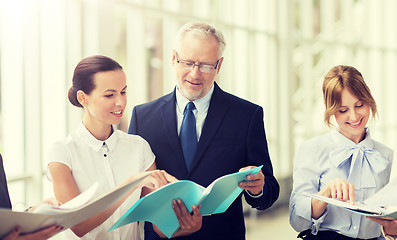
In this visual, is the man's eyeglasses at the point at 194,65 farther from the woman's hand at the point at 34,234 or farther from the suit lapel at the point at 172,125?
the woman's hand at the point at 34,234

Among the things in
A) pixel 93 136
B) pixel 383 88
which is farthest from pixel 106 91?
pixel 383 88

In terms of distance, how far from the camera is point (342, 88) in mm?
2115

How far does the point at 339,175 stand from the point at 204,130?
1.94ft

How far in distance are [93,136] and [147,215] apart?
352 mm

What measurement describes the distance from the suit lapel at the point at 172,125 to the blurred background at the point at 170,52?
754mm

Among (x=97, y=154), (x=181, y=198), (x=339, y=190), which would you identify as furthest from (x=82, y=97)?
(x=339, y=190)

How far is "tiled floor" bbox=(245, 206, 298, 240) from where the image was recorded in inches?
214

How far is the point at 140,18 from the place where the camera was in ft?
14.1

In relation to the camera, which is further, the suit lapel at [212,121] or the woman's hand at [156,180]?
the suit lapel at [212,121]

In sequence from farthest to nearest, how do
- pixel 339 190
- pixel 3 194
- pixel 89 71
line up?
pixel 339 190 < pixel 89 71 < pixel 3 194

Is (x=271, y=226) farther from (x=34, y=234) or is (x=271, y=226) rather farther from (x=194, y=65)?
(x=34, y=234)

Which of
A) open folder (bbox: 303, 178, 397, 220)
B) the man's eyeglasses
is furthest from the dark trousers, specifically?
the man's eyeglasses

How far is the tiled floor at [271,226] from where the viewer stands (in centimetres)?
545

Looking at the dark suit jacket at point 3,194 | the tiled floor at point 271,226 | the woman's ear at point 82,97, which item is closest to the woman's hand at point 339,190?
the woman's ear at point 82,97
